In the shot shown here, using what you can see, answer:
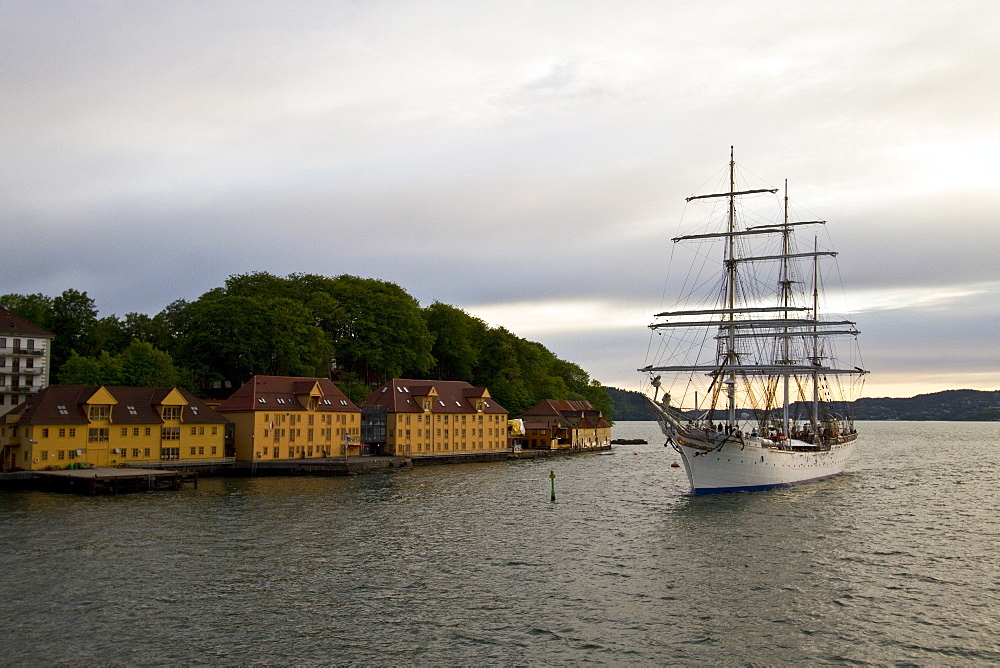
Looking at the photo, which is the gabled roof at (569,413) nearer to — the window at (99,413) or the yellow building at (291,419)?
the yellow building at (291,419)

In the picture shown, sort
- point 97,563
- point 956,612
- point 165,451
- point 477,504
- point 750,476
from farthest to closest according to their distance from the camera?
1. point 165,451
2. point 750,476
3. point 477,504
4. point 97,563
5. point 956,612

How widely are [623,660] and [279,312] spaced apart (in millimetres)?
94709

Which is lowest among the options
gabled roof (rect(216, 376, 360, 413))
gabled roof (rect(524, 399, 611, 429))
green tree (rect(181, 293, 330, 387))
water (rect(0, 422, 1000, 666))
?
water (rect(0, 422, 1000, 666))

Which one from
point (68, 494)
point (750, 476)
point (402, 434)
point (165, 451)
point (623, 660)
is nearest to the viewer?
point (623, 660)

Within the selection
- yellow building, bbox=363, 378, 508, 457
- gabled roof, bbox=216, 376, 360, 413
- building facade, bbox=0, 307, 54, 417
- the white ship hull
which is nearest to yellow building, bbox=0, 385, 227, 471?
gabled roof, bbox=216, 376, 360, 413

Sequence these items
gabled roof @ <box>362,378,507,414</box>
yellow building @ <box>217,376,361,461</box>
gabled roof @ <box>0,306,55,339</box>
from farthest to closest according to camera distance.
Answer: gabled roof @ <box>362,378,507,414</box> < gabled roof @ <box>0,306,55,339</box> < yellow building @ <box>217,376,361,461</box>

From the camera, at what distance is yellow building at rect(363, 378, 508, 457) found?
355 ft

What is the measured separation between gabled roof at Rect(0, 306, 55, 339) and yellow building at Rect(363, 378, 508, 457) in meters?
40.8

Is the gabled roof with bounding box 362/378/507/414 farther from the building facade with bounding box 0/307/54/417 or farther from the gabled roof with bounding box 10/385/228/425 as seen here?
the building facade with bounding box 0/307/54/417

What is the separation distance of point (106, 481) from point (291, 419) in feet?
94.5

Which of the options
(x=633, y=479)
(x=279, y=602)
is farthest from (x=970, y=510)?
(x=279, y=602)

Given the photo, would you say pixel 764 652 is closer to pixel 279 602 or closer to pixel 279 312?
pixel 279 602

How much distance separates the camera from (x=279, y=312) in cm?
11444

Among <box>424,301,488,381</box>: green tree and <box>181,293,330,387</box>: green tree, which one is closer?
<box>181,293,330,387</box>: green tree
